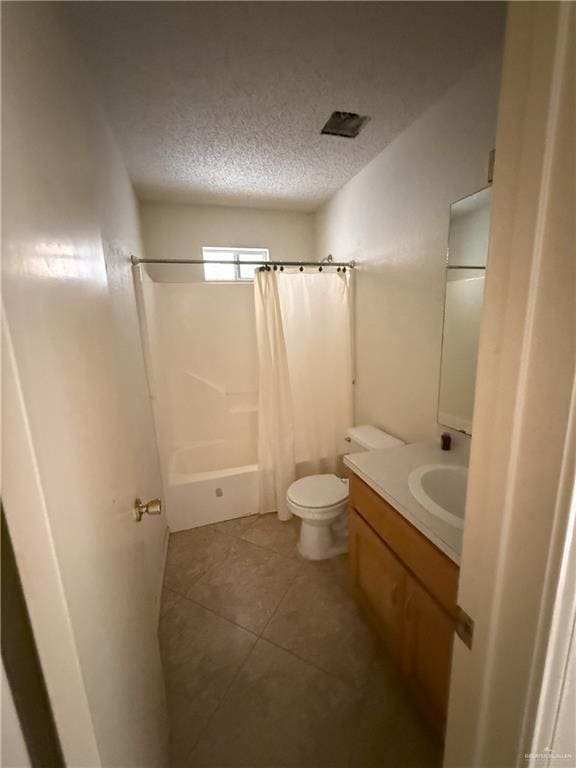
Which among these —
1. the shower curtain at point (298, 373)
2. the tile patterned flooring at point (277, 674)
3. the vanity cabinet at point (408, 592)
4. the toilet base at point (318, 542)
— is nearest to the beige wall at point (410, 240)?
the shower curtain at point (298, 373)

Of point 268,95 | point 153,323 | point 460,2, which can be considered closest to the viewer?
point 460,2

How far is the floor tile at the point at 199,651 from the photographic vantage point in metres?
1.29

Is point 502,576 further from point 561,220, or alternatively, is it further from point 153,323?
point 153,323

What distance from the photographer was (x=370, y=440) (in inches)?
76.5

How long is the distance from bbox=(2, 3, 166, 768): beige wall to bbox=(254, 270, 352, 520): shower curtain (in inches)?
55.7

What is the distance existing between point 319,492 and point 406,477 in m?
0.79

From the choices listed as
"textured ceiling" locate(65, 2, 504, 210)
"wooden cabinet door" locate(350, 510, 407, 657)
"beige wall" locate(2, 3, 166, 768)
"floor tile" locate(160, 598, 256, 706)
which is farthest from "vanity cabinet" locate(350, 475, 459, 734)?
"textured ceiling" locate(65, 2, 504, 210)

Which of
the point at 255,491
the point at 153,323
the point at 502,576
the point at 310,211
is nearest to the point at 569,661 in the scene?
the point at 502,576

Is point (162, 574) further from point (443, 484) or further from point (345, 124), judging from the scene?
point (345, 124)

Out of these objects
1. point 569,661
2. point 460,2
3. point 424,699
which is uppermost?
point 460,2

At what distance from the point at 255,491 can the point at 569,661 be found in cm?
216

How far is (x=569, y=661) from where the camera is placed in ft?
1.40

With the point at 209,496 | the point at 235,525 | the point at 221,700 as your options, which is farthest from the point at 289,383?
the point at 221,700

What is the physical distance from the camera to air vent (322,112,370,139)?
147cm
